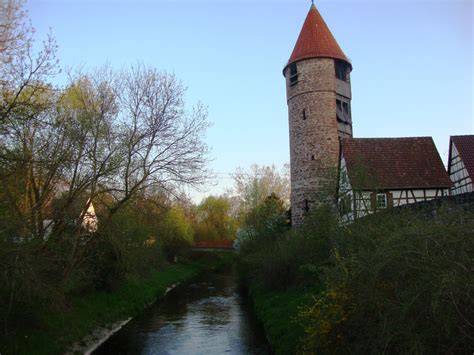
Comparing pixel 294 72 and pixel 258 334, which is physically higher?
pixel 294 72

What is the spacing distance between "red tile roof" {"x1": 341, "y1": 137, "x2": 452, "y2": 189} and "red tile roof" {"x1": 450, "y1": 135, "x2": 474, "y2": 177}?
0.97m

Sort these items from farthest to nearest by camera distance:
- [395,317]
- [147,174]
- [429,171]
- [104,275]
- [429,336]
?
[429,171]
[104,275]
[147,174]
[395,317]
[429,336]

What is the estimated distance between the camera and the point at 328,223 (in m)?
14.3

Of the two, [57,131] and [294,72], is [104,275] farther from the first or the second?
[294,72]

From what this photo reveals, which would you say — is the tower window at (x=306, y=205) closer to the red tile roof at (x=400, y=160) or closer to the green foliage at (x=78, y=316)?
the red tile roof at (x=400, y=160)

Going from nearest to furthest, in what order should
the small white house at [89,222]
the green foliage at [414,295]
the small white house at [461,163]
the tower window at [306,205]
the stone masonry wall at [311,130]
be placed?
1. the green foliage at [414,295]
2. the small white house at [89,222]
3. the small white house at [461,163]
4. the stone masonry wall at [311,130]
5. the tower window at [306,205]

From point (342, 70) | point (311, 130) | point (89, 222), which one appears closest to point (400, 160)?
point (311, 130)

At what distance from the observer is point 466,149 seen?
20.5m

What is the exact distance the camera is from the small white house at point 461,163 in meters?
19.8

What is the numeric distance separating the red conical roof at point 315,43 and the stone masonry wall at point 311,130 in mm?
421

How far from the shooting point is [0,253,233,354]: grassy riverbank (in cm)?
1048

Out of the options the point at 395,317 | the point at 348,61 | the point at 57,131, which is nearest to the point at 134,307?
the point at 57,131

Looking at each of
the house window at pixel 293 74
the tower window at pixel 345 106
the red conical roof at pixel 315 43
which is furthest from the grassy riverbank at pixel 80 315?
the red conical roof at pixel 315 43

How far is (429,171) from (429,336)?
58.4ft
